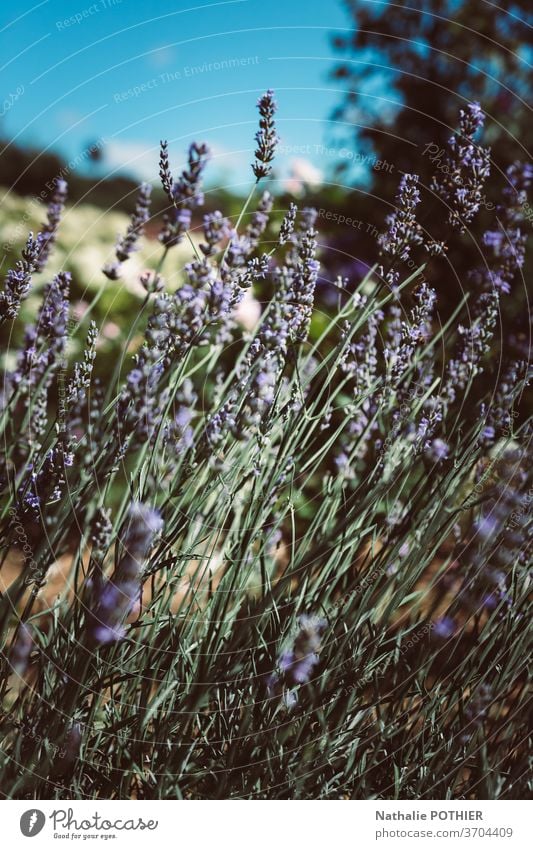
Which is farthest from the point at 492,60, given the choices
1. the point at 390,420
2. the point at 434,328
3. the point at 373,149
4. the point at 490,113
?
the point at 390,420

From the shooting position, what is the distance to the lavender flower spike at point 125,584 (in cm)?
66

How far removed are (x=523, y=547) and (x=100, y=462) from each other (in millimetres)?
595

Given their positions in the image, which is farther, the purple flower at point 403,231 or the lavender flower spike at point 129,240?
the purple flower at point 403,231

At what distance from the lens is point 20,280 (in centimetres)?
87

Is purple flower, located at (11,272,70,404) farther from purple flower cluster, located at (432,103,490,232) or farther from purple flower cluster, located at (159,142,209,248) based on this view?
purple flower cluster, located at (432,103,490,232)

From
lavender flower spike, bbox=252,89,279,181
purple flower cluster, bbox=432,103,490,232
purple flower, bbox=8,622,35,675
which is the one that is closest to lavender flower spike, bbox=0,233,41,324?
lavender flower spike, bbox=252,89,279,181

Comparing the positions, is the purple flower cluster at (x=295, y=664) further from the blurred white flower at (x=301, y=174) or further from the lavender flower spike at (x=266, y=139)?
the blurred white flower at (x=301, y=174)

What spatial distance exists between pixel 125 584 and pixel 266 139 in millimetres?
586

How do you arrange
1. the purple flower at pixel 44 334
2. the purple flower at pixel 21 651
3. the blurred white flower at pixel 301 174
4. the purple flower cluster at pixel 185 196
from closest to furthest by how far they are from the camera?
the purple flower cluster at pixel 185 196, the purple flower at pixel 44 334, the purple flower at pixel 21 651, the blurred white flower at pixel 301 174

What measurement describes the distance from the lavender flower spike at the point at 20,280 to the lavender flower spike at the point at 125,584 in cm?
34
